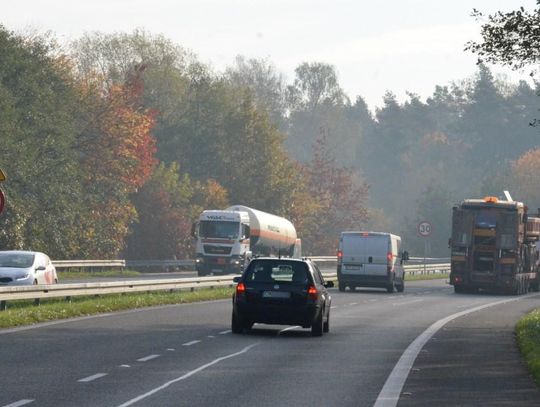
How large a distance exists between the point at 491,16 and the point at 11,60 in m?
39.8

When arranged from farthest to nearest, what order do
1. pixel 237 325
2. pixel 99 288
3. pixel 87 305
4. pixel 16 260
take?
pixel 16 260 → pixel 99 288 → pixel 87 305 → pixel 237 325

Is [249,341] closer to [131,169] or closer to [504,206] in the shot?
[504,206]

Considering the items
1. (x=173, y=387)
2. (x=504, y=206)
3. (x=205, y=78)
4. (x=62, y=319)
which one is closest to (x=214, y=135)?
(x=205, y=78)

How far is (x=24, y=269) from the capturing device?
37.8 metres

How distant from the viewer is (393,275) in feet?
176

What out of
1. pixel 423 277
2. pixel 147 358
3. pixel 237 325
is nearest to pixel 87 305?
pixel 237 325

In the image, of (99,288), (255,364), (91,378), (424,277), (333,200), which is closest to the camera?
(91,378)

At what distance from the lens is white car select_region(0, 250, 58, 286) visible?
123 feet

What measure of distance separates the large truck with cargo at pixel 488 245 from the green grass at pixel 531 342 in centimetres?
2116

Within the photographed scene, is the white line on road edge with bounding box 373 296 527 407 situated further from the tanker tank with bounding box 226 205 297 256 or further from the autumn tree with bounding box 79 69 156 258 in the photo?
the autumn tree with bounding box 79 69 156 258

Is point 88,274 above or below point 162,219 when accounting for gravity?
below

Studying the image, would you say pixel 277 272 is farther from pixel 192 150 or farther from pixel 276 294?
pixel 192 150

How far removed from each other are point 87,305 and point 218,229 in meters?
32.5

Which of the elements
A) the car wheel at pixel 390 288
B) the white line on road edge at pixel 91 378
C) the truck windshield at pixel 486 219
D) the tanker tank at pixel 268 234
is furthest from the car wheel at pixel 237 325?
the tanker tank at pixel 268 234
